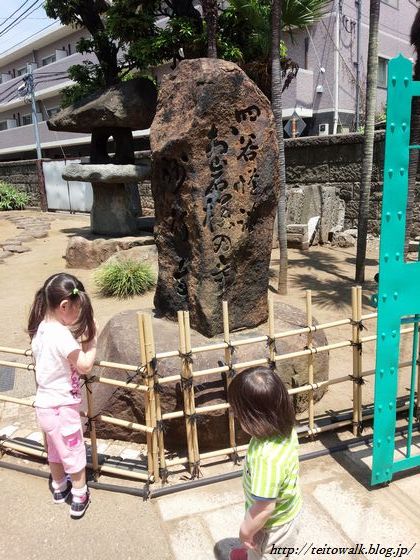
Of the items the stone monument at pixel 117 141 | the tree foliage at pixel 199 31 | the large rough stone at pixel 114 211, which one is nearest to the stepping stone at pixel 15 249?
the stone monument at pixel 117 141

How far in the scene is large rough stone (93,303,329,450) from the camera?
3010 mm

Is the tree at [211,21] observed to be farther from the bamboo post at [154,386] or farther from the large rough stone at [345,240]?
the bamboo post at [154,386]

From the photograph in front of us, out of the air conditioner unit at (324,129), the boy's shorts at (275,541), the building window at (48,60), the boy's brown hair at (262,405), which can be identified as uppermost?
the building window at (48,60)

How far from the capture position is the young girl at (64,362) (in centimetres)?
233

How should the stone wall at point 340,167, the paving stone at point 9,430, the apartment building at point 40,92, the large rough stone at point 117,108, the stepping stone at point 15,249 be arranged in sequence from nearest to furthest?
1. the paving stone at point 9,430
2. the large rough stone at point 117,108
3. the stone wall at point 340,167
4. the stepping stone at point 15,249
5. the apartment building at point 40,92

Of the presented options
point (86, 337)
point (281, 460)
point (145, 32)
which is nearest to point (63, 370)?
point (86, 337)

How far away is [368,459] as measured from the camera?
2.84 meters

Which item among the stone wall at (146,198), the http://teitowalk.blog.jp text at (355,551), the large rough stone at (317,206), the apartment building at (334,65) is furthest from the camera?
the stone wall at (146,198)

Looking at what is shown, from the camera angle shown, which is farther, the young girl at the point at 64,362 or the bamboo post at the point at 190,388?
the bamboo post at the point at 190,388

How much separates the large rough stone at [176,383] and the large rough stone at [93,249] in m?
4.67

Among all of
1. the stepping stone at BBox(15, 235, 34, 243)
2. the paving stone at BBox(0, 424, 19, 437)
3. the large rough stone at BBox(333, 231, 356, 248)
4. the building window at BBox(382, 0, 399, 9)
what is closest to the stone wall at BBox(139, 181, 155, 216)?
the stepping stone at BBox(15, 235, 34, 243)

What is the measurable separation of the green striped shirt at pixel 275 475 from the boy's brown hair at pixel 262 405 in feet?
0.16

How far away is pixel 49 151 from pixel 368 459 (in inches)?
936

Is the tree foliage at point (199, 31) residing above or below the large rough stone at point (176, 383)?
above
